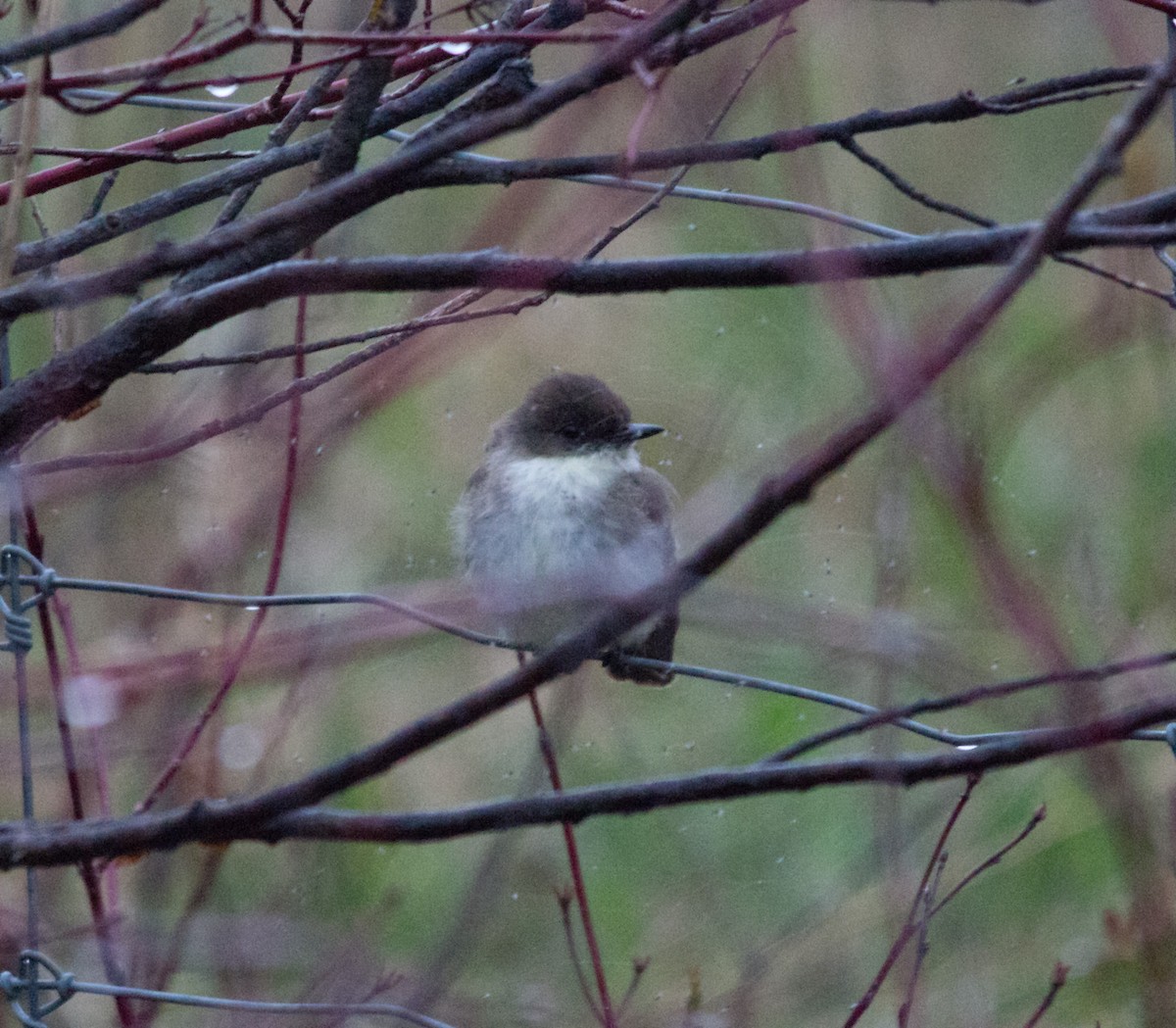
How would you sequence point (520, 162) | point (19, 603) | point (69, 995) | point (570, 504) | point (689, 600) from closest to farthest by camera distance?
point (689, 600)
point (520, 162)
point (69, 995)
point (19, 603)
point (570, 504)

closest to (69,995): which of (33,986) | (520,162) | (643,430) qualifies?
(33,986)

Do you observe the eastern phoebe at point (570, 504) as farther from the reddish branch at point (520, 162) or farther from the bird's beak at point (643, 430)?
the reddish branch at point (520, 162)

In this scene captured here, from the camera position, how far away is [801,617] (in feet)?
3.10

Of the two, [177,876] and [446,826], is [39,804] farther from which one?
[446,826]

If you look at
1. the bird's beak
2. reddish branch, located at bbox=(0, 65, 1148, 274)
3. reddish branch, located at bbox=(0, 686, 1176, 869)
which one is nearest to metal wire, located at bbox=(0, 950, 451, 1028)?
reddish branch, located at bbox=(0, 686, 1176, 869)

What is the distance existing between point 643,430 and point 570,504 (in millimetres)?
273

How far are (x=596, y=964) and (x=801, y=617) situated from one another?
44.2 inches

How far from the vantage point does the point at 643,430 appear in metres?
3.26

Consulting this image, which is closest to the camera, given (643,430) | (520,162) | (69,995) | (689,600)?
(689,600)

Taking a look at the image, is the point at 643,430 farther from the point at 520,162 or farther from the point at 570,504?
the point at 520,162

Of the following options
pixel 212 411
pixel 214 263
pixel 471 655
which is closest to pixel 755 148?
pixel 214 263

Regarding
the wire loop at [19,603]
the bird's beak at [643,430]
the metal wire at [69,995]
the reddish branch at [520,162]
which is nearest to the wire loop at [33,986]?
the metal wire at [69,995]

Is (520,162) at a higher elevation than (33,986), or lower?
higher

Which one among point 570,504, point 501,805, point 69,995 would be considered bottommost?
point 501,805
